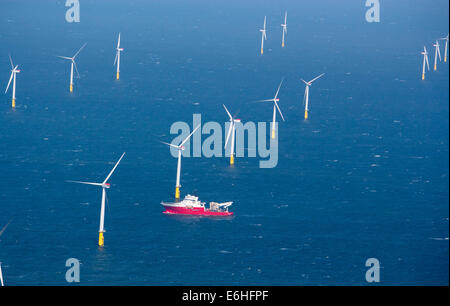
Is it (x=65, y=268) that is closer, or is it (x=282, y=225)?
(x=65, y=268)

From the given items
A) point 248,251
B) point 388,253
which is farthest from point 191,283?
point 388,253

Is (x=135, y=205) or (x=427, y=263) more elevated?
(x=135, y=205)

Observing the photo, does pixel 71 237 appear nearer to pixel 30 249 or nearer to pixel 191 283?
pixel 30 249

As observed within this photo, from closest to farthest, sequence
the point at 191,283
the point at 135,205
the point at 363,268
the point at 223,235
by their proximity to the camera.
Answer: the point at 191,283 < the point at 363,268 < the point at 223,235 < the point at 135,205

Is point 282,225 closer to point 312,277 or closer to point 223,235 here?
point 223,235
